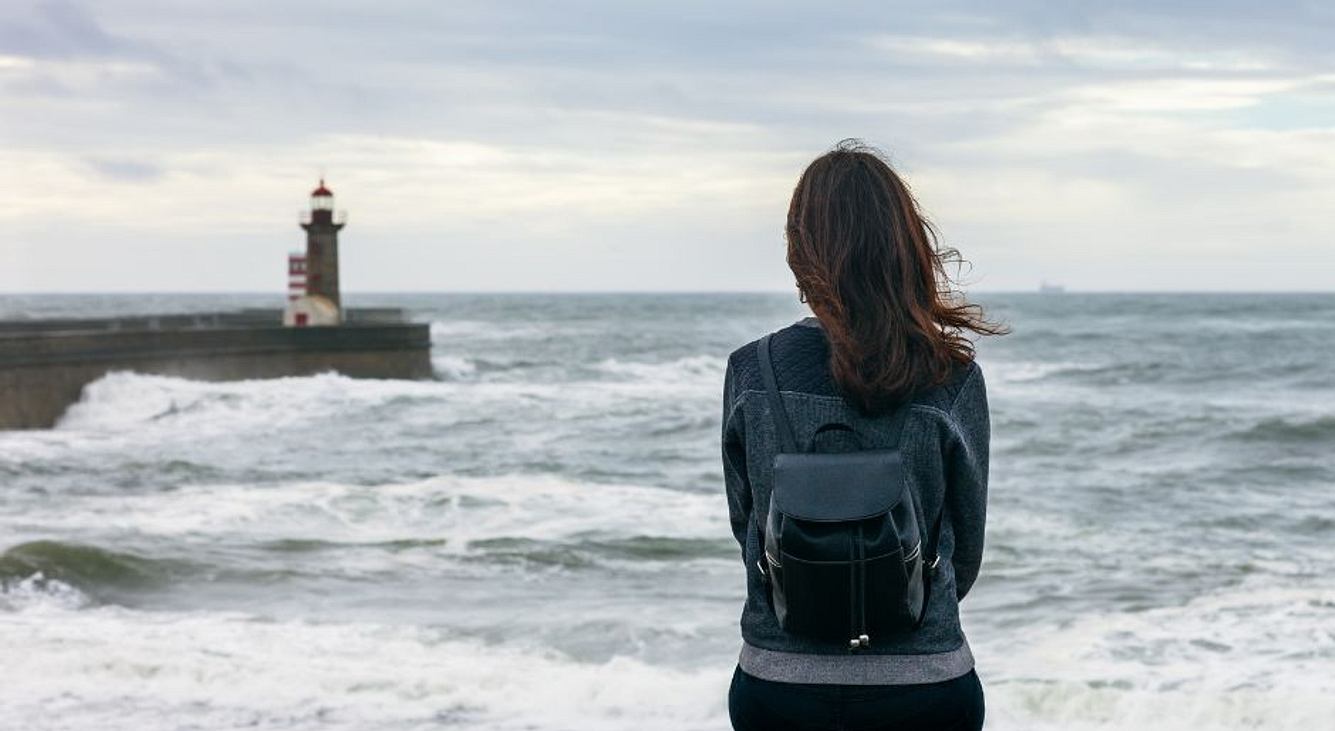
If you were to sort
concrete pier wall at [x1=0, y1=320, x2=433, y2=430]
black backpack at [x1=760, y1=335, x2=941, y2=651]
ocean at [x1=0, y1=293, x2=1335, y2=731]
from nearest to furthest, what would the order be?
black backpack at [x1=760, y1=335, x2=941, y2=651], ocean at [x1=0, y1=293, x2=1335, y2=731], concrete pier wall at [x1=0, y1=320, x2=433, y2=430]

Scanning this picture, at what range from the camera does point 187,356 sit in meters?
26.2

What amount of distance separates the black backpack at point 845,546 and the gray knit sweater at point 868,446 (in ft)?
0.11

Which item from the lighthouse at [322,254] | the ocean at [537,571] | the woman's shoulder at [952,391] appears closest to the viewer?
the woman's shoulder at [952,391]

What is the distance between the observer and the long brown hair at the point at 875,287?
1.99 meters

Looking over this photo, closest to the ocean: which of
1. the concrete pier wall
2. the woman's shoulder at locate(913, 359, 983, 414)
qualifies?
the concrete pier wall

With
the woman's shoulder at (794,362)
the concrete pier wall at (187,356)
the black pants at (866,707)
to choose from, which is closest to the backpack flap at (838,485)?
the woman's shoulder at (794,362)

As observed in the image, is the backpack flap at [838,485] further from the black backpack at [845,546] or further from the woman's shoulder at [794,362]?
the woman's shoulder at [794,362]

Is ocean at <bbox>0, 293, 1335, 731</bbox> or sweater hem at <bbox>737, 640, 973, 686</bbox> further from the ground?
sweater hem at <bbox>737, 640, 973, 686</bbox>

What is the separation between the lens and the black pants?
198 centimetres

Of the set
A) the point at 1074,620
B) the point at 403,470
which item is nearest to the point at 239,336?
the point at 403,470

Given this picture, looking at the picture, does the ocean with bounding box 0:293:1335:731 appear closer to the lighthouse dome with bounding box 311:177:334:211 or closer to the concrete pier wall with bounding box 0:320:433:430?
the concrete pier wall with bounding box 0:320:433:430

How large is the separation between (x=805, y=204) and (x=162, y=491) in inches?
540

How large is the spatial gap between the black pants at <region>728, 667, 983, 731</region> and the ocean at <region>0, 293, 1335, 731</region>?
446 cm

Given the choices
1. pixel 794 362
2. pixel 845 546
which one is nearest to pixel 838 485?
pixel 845 546
